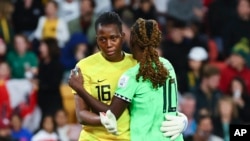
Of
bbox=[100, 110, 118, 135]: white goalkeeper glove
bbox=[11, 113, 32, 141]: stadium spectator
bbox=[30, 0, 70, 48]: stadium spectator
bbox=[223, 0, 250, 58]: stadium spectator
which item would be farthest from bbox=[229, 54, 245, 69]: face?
bbox=[100, 110, 118, 135]: white goalkeeper glove

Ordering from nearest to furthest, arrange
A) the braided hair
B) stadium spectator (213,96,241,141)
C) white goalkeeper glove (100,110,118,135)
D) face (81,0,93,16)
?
white goalkeeper glove (100,110,118,135) < the braided hair < stadium spectator (213,96,241,141) < face (81,0,93,16)

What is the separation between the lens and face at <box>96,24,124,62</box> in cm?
814

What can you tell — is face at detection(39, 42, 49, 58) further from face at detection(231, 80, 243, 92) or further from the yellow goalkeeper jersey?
the yellow goalkeeper jersey

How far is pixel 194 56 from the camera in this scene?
1534cm

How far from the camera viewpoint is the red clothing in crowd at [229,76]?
15.1 metres

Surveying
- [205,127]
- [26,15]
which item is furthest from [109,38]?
[26,15]

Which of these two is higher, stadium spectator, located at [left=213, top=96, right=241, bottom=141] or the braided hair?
the braided hair

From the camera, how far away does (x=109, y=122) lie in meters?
7.91

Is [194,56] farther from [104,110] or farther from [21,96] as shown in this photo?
[104,110]

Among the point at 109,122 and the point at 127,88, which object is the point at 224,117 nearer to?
the point at 127,88

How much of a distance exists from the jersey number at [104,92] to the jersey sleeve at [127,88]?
19 cm

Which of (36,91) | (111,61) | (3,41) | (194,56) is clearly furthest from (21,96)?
(111,61)

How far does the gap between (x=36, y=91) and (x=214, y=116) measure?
2.58 m

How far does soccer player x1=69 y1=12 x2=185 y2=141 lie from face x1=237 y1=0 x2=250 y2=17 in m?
7.89
